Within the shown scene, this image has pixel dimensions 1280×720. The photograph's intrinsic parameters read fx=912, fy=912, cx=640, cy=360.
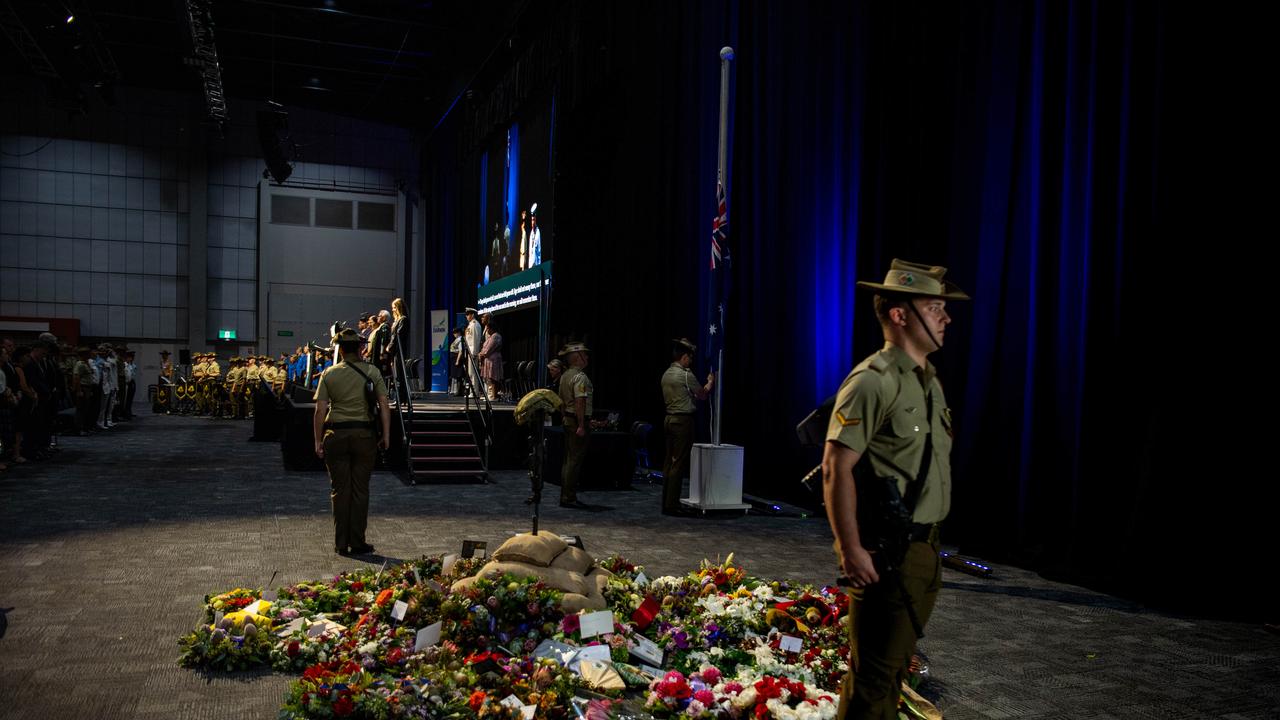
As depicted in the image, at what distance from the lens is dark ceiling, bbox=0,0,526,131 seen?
1923cm

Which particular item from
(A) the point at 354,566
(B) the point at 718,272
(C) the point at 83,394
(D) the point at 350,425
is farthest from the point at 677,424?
(C) the point at 83,394

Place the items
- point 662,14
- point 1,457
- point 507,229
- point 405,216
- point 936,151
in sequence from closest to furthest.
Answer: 1. point 936,151
2. point 1,457
3. point 662,14
4. point 507,229
5. point 405,216

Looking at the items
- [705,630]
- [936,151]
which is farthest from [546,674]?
[936,151]

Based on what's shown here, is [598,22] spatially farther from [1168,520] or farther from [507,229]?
[1168,520]

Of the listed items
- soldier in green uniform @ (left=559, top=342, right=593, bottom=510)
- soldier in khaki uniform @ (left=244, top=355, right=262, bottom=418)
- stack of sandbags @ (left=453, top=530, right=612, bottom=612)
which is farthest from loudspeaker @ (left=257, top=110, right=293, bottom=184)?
stack of sandbags @ (left=453, top=530, right=612, bottom=612)

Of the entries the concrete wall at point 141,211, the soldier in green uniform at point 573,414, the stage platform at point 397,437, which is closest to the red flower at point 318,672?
the soldier in green uniform at point 573,414

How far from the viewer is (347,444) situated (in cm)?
660

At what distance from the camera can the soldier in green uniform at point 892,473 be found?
2.56 metres

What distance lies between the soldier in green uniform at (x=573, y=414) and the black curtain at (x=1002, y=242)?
2.18m

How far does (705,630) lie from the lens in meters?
4.39

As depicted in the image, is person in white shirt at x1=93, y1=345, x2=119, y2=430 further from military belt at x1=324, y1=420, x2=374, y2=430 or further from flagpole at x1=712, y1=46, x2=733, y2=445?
flagpole at x1=712, y1=46, x2=733, y2=445

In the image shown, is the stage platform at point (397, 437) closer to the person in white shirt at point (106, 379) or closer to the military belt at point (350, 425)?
the military belt at point (350, 425)

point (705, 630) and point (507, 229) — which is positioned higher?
point (507, 229)

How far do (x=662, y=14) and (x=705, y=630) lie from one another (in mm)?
10442
